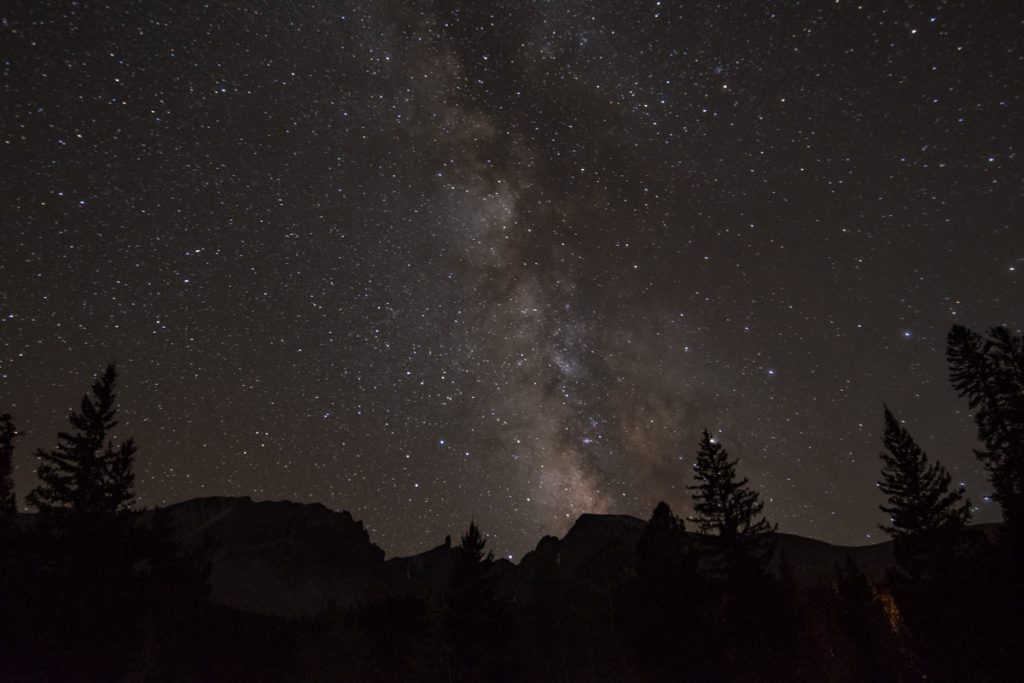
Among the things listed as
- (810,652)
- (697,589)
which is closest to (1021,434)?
(810,652)

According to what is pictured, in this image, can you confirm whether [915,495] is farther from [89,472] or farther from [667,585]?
[89,472]

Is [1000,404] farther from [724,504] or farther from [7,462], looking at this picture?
[7,462]

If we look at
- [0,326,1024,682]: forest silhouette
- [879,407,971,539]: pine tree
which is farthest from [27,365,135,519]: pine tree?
[879,407,971,539]: pine tree

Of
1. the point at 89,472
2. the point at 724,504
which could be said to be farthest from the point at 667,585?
the point at 89,472

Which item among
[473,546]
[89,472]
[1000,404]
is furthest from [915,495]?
[89,472]

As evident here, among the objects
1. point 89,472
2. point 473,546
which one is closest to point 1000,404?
point 473,546

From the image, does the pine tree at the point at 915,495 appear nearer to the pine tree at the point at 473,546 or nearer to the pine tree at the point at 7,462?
the pine tree at the point at 473,546

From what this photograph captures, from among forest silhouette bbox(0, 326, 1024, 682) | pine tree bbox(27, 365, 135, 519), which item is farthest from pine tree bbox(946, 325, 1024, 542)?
pine tree bbox(27, 365, 135, 519)

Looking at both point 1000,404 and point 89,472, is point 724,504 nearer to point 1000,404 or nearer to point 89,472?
point 1000,404

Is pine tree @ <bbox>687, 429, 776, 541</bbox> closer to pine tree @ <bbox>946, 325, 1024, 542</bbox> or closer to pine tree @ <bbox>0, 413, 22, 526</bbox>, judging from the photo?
pine tree @ <bbox>946, 325, 1024, 542</bbox>

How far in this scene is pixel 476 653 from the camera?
112 ft

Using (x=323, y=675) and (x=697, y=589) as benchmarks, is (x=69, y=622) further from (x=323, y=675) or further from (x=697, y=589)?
(x=697, y=589)

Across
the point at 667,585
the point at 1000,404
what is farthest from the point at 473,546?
the point at 1000,404

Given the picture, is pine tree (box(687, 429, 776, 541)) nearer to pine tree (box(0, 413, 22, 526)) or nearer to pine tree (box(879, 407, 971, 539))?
pine tree (box(879, 407, 971, 539))
